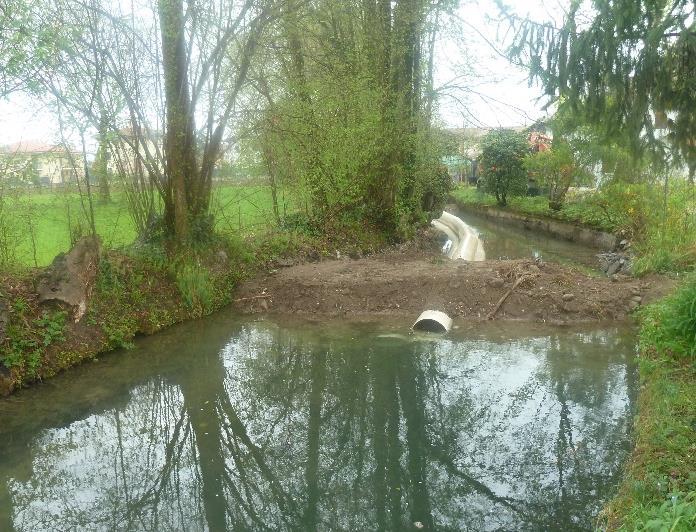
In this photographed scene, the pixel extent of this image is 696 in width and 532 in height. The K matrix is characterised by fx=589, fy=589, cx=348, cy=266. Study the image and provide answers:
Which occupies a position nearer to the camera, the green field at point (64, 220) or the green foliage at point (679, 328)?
the green foliage at point (679, 328)

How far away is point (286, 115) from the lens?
1125 cm

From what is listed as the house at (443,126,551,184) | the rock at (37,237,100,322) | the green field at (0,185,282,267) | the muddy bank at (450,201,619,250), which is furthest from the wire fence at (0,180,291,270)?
the muddy bank at (450,201,619,250)

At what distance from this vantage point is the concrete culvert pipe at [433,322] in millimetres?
8805

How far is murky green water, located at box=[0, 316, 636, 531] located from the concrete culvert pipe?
16.8 inches

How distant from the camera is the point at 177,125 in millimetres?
9375

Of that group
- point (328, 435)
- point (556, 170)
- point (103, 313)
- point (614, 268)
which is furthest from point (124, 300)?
point (556, 170)

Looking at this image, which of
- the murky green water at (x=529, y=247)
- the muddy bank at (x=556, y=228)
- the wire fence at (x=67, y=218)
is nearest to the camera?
the wire fence at (x=67, y=218)

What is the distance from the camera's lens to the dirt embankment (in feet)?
30.7

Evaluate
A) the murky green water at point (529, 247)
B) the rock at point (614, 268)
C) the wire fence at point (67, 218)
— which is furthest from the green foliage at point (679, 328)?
the murky green water at point (529, 247)

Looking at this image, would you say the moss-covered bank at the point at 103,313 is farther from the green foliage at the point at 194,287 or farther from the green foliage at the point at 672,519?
the green foliage at the point at 672,519

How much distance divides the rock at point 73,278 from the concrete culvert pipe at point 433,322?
15.4 feet

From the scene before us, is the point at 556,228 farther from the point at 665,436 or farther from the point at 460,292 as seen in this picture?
the point at 665,436

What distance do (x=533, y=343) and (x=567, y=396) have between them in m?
1.90

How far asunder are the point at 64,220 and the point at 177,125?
7.39ft
